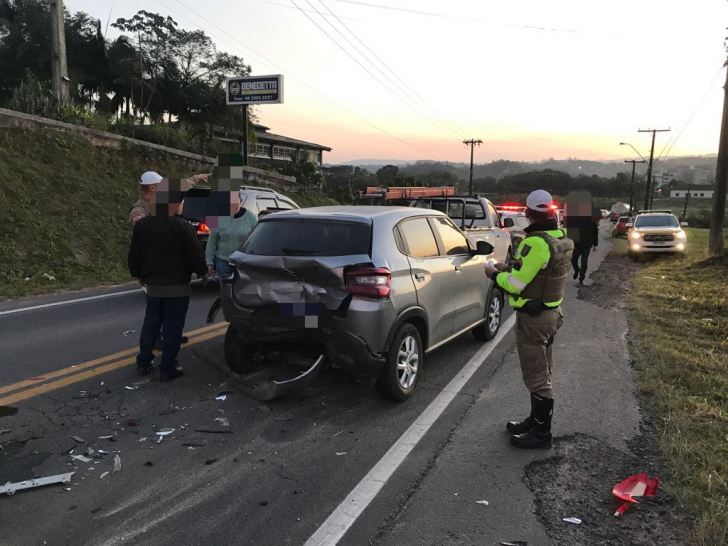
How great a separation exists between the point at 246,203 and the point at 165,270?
462 cm

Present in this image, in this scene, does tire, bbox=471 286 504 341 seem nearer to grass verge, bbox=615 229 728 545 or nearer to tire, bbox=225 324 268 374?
grass verge, bbox=615 229 728 545

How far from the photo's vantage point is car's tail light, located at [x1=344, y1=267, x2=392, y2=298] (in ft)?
14.0

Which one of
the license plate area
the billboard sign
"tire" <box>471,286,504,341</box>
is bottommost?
"tire" <box>471,286,504,341</box>

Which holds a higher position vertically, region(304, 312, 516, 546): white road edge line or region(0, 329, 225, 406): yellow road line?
region(0, 329, 225, 406): yellow road line

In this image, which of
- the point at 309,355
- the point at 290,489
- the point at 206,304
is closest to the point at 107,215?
the point at 206,304

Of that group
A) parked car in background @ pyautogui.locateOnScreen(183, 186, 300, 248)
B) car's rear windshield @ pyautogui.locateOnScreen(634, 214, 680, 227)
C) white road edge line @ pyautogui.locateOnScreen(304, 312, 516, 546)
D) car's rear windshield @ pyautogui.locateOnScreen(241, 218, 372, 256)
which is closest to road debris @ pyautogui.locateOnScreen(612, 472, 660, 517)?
white road edge line @ pyautogui.locateOnScreen(304, 312, 516, 546)

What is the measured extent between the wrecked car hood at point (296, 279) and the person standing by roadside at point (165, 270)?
2.68 ft

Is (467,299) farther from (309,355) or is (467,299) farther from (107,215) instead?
(107,215)

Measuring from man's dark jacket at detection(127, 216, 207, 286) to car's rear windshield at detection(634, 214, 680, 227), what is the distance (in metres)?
18.7

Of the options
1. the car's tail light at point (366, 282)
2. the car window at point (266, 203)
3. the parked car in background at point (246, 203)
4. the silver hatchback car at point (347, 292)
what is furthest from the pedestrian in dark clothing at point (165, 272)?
the car window at point (266, 203)

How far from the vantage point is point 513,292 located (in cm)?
391

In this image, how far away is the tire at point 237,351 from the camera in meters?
4.99

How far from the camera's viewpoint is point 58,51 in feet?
59.7

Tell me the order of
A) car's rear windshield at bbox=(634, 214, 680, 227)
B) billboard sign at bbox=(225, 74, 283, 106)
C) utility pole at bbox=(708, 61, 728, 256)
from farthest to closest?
billboard sign at bbox=(225, 74, 283, 106) → car's rear windshield at bbox=(634, 214, 680, 227) → utility pole at bbox=(708, 61, 728, 256)
